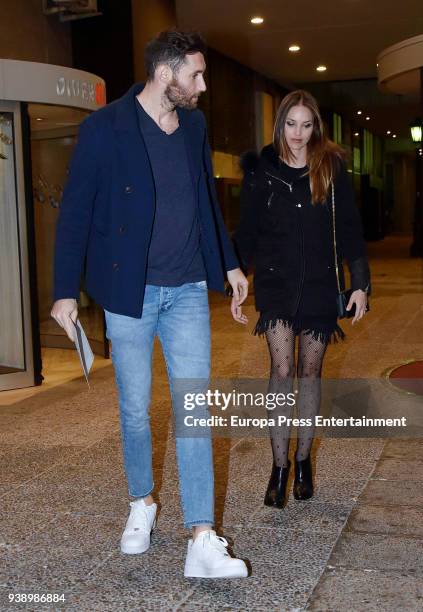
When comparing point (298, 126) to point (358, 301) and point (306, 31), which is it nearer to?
point (358, 301)

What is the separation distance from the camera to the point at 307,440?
3.90 m

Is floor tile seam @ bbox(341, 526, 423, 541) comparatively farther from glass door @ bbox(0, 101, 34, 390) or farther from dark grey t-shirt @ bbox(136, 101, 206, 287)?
glass door @ bbox(0, 101, 34, 390)

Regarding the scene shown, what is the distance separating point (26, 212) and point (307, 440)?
11.7 ft

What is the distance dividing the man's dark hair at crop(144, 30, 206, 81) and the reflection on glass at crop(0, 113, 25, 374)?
12.3 ft

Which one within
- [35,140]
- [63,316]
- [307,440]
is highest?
[35,140]

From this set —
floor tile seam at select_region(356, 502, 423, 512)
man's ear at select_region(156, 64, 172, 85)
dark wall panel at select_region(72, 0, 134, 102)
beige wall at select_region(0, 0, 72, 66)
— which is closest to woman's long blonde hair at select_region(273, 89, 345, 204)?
man's ear at select_region(156, 64, 172, 85)

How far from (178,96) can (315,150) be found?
0.96 metres

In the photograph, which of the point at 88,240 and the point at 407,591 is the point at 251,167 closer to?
the point at 88,240

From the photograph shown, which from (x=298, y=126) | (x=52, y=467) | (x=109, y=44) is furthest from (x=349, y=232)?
(x=109, y=44)

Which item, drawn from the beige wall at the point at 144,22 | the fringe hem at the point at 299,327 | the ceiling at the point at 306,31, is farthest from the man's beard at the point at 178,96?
the ceiling at the point at 306,31

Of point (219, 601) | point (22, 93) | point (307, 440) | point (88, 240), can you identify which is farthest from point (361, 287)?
point (22, 93)

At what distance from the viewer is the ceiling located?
13.0m

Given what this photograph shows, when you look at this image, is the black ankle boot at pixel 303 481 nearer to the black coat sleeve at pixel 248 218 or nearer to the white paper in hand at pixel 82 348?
the black coat sleeve at pixel 248 218

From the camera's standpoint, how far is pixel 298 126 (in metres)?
3.71
